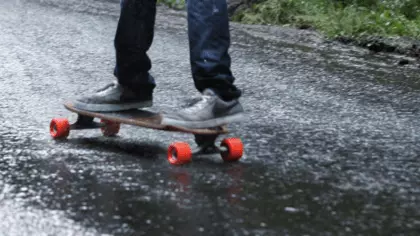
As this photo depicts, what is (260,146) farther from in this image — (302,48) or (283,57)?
(302,48)

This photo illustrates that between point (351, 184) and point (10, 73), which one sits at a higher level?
point (351, 184)

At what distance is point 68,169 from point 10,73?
9.34 ft

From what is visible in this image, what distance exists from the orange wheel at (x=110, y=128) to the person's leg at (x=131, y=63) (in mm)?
96

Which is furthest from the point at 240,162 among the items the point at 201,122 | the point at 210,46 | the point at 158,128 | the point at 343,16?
the point at 343,16

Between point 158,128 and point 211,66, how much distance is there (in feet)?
1.15

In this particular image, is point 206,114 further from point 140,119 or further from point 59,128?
point 59,128

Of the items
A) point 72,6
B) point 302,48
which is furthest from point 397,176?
point 72,6

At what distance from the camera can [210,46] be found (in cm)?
359

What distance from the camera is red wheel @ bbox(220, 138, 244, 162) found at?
351 cm

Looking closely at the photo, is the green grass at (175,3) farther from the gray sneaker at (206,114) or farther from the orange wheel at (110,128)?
the gray sneaker at (206,114)

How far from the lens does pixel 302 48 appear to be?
27.1 ft

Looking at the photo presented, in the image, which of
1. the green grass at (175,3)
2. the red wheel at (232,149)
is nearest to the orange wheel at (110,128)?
the red wheel at (232,149)

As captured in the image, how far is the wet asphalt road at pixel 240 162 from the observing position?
2.73 meters

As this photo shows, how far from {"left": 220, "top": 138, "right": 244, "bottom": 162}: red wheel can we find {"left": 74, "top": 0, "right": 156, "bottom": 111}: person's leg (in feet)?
2.07
